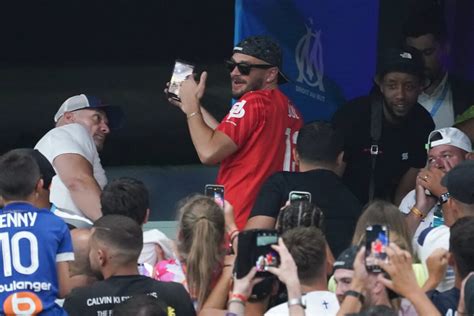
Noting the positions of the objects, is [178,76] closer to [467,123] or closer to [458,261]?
[467,123]

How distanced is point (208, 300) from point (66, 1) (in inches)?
205

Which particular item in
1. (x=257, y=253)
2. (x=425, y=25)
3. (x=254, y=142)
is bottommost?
(x=257, y=253)

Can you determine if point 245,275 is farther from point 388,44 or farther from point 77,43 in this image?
point 77,43

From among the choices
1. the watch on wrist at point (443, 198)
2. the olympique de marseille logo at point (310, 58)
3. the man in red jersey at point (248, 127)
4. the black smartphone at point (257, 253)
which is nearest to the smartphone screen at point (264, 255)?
the black smartphone at point (257, 253)

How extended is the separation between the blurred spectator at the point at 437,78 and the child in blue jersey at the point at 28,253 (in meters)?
3.09

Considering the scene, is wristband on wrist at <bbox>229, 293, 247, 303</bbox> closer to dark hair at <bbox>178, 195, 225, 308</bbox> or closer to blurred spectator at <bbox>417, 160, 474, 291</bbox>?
dark hair at <bbox>178, 195, 225, 308</bbox>

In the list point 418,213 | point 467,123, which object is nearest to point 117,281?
point 418,213

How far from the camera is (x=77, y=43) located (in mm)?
10609

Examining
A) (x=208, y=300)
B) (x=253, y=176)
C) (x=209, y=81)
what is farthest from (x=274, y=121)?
(x=209, y=81)

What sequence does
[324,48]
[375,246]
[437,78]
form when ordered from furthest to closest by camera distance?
[437,78]
[324,48]
[375,246]

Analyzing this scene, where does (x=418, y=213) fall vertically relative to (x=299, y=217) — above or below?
below

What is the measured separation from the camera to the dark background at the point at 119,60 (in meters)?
10.4

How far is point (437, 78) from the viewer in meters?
8.16

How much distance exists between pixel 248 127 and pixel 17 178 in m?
1.56
